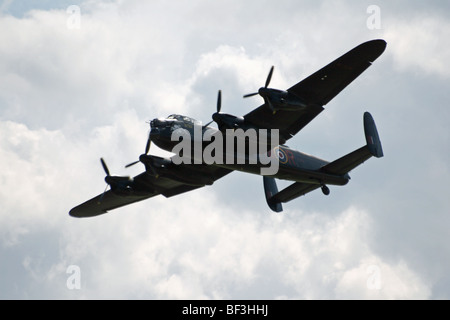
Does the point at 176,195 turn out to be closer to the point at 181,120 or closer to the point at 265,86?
the point at 181,120

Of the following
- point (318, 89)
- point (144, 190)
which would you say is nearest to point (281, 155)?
point (318, 89)

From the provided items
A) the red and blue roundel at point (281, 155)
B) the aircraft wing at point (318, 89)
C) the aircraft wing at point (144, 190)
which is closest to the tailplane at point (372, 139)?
the aircraft wing at point (318, 89)

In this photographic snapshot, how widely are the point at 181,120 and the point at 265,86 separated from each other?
14.8 feet

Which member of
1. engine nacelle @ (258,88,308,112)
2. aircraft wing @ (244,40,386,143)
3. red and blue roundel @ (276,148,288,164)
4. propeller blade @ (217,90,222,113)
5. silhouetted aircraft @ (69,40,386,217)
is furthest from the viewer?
red and blue roundel @ (276,148,288,164)

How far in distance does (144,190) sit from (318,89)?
42.3 feet

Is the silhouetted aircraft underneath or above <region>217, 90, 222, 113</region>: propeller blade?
underneath

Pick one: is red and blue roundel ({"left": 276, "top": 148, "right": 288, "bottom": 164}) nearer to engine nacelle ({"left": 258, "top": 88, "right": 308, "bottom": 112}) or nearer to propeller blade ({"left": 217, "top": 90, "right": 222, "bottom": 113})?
engine nacelle ({"left": 258, "top": 88, "right": 308, "bottom": 112})

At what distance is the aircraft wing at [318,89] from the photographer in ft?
83.4

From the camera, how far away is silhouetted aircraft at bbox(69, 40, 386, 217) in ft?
85.3

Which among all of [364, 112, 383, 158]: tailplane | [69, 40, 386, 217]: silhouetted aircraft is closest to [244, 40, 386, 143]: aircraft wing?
[69, 40, 386, 217]: silhouetted aircraft

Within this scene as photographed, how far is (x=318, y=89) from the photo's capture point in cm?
2661

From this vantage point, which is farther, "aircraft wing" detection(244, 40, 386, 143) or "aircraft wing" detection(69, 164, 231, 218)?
"aircraft wing" detection(69, 164, 231, 218)

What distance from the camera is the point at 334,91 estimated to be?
26766mm

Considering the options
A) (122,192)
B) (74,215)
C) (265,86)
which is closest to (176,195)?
(122,192)
